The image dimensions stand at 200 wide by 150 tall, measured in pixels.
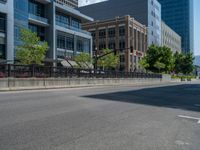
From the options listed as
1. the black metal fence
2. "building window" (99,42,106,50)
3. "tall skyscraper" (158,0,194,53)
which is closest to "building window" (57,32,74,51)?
the black metal fence

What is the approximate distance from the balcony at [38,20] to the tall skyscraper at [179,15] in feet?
417

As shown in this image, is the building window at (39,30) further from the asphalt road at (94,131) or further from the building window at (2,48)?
the asphalt road at (94,131)

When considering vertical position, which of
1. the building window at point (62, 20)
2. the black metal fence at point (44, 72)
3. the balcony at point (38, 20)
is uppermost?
Result: the building window at point (62, 20)

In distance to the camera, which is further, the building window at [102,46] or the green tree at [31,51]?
the building window at [102,46]

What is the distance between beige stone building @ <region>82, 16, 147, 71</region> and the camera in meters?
97.1

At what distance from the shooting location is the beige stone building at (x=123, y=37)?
319ft

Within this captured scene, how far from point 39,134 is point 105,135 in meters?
1.51

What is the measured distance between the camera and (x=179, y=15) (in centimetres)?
18050

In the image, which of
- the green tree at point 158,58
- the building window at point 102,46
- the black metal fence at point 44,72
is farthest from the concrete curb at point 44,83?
the building window at point 102,46

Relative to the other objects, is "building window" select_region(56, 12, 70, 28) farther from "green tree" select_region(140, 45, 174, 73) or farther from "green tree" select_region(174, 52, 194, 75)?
"green tree" select_region(174, 52, 194, 75)

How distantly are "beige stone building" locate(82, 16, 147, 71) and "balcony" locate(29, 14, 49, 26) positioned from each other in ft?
104

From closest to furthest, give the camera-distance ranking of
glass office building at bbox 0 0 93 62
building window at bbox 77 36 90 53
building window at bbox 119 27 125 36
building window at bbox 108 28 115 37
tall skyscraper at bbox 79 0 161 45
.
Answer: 1. glass office building at bbox 0 0 93 62
2. building window at bbox 77 36 90 53
3. building window at bbox 119 27 125 36
4. building window at bbox 108 28 115 37
5. tall skyscraper at bbox 79 0 161 45

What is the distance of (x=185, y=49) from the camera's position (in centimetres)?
19425

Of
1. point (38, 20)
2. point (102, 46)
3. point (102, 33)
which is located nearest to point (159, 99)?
point (38, 20)
